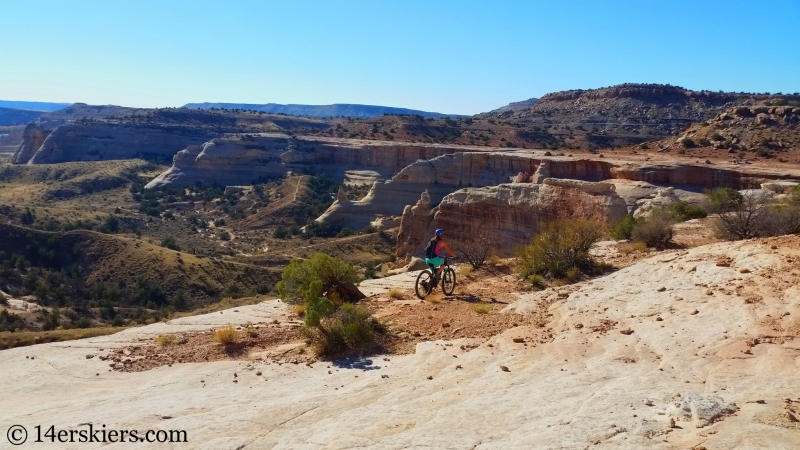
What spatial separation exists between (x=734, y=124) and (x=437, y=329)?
36.5 meters

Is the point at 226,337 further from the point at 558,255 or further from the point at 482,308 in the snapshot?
the point at 558,255

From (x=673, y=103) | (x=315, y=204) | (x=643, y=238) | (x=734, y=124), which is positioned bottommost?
(x=315, y=204)

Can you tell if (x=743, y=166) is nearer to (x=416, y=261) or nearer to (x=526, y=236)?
(x=526, y=236)

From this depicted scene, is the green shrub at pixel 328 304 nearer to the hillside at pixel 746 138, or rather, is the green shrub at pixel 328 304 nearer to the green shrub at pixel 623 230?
the green shrub at pixel 623 230

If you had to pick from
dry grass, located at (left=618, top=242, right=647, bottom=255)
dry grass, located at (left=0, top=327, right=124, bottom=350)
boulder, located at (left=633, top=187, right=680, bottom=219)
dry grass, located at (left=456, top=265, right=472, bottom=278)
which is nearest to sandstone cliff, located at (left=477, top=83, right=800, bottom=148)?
boulder, located at (left=633, top=187, right=680, bottom=219)

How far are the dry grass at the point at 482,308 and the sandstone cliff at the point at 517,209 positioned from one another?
1438 cm

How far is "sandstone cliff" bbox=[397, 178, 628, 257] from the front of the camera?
2541 cm

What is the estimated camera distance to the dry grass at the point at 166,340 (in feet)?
32.6

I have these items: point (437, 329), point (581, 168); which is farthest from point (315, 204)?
point (437, 329)

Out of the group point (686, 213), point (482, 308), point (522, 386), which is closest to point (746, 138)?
point (686, 213)

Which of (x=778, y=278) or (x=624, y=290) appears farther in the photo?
(x=624, y=290)

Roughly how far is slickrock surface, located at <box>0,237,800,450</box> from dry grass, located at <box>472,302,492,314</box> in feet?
1.57

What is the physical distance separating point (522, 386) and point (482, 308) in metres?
3.62

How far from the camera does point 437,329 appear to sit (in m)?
9.76
